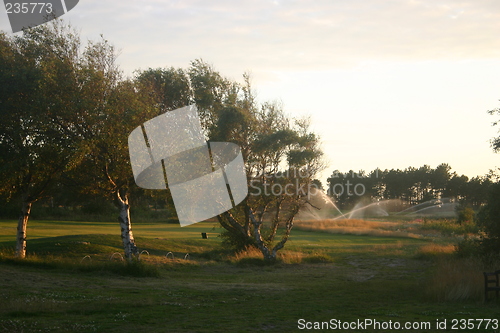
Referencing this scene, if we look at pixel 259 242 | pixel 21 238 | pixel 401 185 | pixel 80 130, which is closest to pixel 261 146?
pixel 259 242

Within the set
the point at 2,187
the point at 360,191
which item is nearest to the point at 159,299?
the point at 2,187

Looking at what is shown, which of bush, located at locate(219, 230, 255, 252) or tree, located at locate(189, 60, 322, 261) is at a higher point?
tree, located at locate(189, 60, 322, 261)

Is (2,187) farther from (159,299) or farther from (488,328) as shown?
(488,328)

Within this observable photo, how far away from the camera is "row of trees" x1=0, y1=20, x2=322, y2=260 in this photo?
73.6 feet

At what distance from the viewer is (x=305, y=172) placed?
30.7 m

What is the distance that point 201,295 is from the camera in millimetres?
16125

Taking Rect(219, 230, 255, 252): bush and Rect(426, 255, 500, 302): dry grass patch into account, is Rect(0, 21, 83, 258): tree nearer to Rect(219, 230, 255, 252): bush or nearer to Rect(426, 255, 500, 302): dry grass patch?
Rect(219, 230, 255, 252): bush


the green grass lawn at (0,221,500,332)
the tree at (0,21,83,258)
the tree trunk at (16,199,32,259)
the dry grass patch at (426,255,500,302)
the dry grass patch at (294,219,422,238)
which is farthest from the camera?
the dry grass patch at (294,219,422,238)

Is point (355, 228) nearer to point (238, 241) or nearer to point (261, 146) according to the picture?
point (238, 241)

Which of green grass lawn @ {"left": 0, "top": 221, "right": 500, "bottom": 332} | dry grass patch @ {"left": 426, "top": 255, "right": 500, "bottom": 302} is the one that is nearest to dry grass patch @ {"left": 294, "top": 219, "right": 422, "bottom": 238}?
green grass lawn @ {"left": 0, "top": 221, "right": 500, "bottom": 332}

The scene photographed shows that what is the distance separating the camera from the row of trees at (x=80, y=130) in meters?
22.4

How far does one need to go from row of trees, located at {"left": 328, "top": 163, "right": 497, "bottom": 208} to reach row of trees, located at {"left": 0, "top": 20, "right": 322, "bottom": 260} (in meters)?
99.1

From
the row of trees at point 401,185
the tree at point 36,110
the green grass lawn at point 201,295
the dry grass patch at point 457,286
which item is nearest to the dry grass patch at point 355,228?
the green grass lawn at point 201,295

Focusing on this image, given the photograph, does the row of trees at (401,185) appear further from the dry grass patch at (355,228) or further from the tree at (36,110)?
the tree at (36,110)
